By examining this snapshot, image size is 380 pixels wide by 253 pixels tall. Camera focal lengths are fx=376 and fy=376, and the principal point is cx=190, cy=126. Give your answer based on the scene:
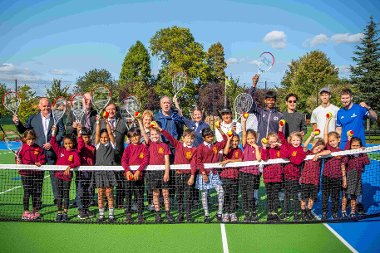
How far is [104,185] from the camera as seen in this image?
21.3ft

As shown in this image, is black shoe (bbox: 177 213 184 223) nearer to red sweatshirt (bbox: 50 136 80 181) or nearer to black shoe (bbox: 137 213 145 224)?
black shoe (bbox: 137 213 145 224)

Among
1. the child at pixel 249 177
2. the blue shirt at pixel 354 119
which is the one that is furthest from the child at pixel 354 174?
the child at pixel 249 177

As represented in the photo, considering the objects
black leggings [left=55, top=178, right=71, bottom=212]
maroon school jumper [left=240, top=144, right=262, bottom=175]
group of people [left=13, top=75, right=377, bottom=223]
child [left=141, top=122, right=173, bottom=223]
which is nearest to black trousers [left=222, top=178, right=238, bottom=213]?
group of people [left=13, top=75, right=377, bottom=223]

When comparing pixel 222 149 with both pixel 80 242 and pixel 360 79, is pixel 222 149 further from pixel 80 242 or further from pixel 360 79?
pixel 360 79

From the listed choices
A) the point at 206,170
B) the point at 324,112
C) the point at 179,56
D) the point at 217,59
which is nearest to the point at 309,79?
the point at 179,56

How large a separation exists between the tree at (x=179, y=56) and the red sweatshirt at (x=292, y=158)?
135 feet

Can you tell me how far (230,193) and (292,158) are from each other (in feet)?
4.04

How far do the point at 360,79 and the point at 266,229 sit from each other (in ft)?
88.0

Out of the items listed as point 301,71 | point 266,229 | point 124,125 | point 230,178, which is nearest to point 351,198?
point 266,229

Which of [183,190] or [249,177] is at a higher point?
[249,177]

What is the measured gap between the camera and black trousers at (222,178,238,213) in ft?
21.3

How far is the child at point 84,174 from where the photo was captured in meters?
6.87

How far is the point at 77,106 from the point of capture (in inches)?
307

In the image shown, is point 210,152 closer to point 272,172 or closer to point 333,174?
point 272,172
